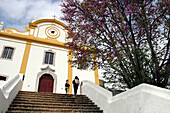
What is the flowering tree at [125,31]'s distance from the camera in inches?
214

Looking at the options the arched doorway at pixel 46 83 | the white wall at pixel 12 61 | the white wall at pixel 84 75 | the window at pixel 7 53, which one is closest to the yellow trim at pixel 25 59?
the white wall at pixel 12 61

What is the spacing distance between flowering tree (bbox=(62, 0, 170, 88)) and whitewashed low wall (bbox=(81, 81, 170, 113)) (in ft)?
3.25

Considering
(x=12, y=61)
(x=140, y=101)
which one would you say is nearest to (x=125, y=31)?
(x=140, y=101)

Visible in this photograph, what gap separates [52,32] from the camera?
16234 millimetres

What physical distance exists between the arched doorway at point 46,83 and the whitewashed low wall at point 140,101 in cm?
787

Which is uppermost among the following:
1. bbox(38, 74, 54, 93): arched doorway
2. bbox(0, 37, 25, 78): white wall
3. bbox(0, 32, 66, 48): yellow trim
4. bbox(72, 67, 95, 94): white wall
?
bbox(0, 32, 66, 48): yellow trim

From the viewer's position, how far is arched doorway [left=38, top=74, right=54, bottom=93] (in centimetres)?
1272

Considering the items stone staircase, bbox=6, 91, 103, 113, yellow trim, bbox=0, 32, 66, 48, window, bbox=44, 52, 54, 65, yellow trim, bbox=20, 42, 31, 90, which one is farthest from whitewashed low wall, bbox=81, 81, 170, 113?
yellow trim, bbox=0, 32, 66, 48

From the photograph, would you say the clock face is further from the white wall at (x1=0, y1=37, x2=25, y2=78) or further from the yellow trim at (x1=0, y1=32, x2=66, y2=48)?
the white wall at (x1=0, y1=37, x2=25, y2=78)

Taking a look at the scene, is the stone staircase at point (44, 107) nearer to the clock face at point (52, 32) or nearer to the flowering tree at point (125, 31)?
the flowering tree at point (125, 31)

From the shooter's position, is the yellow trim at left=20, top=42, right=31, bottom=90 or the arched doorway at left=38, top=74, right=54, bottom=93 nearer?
the yellow trim at left=20, top=42, right=31, bottom=90

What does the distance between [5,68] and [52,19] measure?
8043mm

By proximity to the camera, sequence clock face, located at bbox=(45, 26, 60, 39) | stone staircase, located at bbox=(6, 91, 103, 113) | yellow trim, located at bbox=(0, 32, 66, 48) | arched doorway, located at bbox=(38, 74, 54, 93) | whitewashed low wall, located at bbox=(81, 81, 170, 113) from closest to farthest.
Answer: whitewashed low wall, located at bbox=(81, 81, 170, 113) < stone staircase, located at bbox=(6, 91, 103, 113) < arched doorway, located at bbox=(38, 74, 54, 93) < yellow trim, located at bbox=(0, 32, 66, 48) < clock face, located at bbox=(45, 26, 60, 39)

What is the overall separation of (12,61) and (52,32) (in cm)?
575
